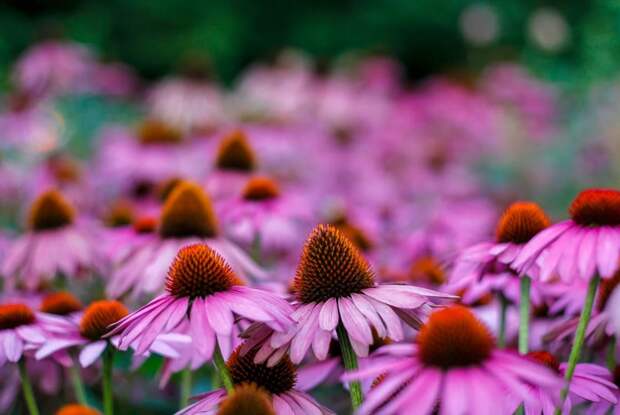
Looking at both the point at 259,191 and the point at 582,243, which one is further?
the point at 259,191

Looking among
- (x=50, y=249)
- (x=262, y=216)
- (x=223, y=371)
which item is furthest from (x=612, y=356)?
(x=50, y=249)

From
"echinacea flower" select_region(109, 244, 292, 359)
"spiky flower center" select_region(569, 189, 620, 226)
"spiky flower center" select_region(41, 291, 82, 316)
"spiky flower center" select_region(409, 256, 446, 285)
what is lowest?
"spiky flower center" select_region(41, 291, 82, 316)

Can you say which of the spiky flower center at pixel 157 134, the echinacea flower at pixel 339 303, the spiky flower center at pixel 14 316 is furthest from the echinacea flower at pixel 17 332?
the spiky flower center at pixel 157 134

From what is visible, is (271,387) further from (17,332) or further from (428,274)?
(428,274)

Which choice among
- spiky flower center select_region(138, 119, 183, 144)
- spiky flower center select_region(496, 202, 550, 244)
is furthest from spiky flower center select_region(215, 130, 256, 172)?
spiky flower center select_region(496, 202, 550, 244)

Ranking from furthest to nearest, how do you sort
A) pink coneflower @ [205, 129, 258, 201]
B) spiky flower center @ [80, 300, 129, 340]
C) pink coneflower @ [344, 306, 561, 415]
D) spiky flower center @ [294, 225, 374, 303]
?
pink coneflower @ [205, 129, 258, 201] → spiky flower center @ [80, 300, 129, 340] → spiky flower center @ [294, 225, 374, 303] → pink coneflower @ [344, 306, 561, 415]

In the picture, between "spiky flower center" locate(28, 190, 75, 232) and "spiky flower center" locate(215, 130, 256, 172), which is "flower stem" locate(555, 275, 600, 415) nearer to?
"spiky flower center" locate(28, 190, 75, 232)

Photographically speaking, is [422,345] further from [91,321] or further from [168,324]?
[91,321]

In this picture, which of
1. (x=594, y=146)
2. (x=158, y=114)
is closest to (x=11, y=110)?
(x=158, y=114)
